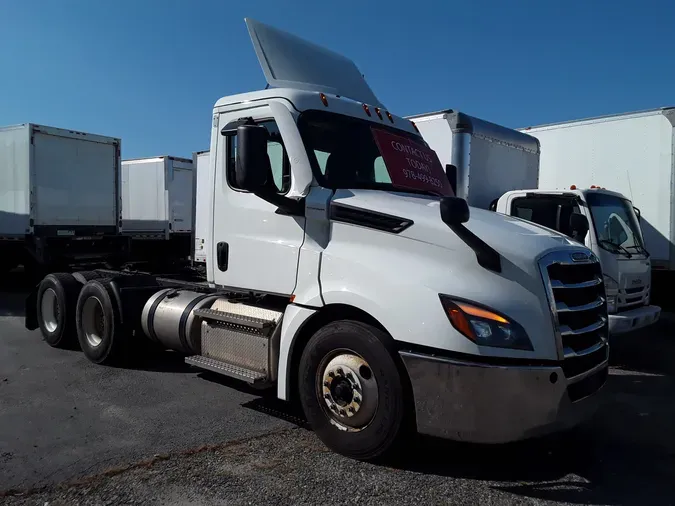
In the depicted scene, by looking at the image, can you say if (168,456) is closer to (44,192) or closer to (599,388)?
(599,388)

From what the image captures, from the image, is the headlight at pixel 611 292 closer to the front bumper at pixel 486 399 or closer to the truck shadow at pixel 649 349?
the truck shadow at pixel 649 349

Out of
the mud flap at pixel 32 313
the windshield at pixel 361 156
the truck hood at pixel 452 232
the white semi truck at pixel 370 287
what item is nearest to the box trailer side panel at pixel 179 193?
the mud flap at pixel 32 313

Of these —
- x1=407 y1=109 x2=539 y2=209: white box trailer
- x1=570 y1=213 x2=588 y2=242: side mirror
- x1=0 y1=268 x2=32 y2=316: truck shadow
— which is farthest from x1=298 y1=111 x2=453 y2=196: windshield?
x1=0 y1=268 x2=32 y2=316: truck shadow

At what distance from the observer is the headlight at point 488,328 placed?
11.6 ft

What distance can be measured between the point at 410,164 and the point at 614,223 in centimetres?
401

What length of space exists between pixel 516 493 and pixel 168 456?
98.2 inches

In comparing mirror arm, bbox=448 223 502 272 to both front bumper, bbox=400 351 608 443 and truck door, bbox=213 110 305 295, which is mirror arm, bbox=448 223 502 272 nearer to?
front bumper, bbox=400 351 608 443

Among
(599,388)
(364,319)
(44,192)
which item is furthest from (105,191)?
(599,388)

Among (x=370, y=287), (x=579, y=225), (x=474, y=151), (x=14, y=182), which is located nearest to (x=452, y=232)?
(x=370, y=287)

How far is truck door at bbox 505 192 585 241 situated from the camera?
296 inches

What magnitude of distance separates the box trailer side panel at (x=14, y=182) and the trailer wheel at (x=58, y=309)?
6.04m

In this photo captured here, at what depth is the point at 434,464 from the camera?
13.6 feet

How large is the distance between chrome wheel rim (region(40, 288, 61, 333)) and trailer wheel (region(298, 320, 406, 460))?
4920 millimetres

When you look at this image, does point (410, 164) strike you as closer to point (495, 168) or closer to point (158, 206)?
point (495, 168)
